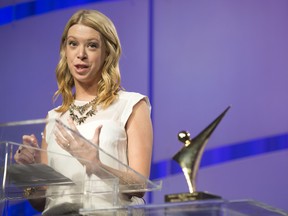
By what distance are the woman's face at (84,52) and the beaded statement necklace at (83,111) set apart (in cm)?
9

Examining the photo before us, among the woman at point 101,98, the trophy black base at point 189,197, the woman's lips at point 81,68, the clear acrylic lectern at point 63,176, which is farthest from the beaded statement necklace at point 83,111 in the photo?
the trophy black base at point 189,197

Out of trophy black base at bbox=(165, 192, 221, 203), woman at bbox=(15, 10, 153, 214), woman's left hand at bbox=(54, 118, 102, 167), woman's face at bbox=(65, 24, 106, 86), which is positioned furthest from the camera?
woman's face at bbox=(65, 24, 106, 86)

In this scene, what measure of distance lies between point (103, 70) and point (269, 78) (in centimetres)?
146

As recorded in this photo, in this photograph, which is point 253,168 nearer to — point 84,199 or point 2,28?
point 2,28

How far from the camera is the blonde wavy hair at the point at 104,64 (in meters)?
2.24

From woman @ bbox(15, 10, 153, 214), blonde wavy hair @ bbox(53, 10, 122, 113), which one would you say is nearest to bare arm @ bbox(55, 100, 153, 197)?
woman @ bbox(15, 10, 153, 214)

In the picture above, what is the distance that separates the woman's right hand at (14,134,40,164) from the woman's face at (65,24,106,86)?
Answer: 1.97 ft

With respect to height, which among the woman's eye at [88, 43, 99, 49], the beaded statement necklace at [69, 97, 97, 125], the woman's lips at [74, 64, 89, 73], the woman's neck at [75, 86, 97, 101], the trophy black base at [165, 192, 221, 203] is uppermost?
the woman's eye at [88, 43, 99, 49]

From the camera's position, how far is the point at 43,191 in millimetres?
1758

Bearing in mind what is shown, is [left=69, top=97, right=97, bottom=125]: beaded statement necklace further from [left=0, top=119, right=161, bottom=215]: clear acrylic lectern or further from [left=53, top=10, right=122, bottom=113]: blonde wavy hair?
[left=0, top=119, right=161, bottom=215]: clear acrylic lectern

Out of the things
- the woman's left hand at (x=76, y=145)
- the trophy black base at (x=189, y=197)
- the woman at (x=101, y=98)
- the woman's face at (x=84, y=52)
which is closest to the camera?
the trophy black base at (x=189, y=197)

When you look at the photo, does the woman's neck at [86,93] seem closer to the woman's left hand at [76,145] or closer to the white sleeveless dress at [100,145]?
the white sleeveless dress at [100,145]

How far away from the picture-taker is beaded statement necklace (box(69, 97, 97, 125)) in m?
2.19

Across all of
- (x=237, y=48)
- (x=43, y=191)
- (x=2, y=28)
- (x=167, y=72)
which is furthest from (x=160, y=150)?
(x=43, y=191)
